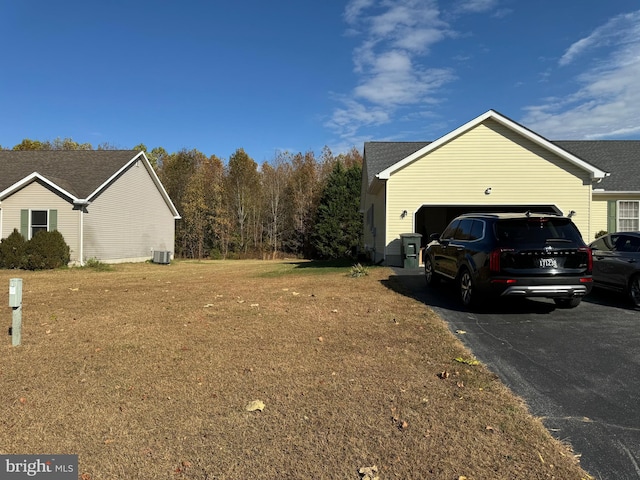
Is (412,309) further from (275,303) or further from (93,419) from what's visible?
(93,419)

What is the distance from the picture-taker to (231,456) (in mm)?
3135

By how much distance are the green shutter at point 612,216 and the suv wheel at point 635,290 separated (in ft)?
35.2

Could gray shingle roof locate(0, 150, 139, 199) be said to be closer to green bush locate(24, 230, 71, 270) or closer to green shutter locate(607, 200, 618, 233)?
green bush locate(24, 230, 71, 270)

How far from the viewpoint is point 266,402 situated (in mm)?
3990

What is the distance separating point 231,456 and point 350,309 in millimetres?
5197

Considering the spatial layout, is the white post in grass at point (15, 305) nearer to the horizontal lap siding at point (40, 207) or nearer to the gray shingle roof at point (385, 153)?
the horizontal lap siding at point (40, 207)

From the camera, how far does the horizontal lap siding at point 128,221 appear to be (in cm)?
2170

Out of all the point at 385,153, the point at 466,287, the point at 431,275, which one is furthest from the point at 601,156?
the point at 466,287

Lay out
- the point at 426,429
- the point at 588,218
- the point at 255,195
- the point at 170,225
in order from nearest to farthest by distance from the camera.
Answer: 1. the point at 426,429
2. the point at 588,218
3. the point at 170,225
4. the point at 255,195

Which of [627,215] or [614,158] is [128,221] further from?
[614,158]

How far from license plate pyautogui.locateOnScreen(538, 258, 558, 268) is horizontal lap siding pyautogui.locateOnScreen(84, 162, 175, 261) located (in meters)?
20.0

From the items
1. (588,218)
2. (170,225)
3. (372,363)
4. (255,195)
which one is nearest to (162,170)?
(255,195)

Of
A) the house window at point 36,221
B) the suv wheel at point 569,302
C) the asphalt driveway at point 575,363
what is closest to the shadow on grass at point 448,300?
the asphalt driveway at point 575,363

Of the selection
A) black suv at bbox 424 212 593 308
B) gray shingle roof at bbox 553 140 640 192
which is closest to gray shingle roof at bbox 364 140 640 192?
gray shingle roof at bbox 553 140 640 192
